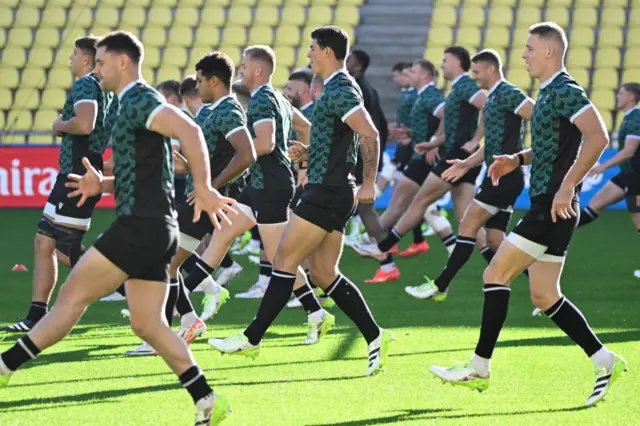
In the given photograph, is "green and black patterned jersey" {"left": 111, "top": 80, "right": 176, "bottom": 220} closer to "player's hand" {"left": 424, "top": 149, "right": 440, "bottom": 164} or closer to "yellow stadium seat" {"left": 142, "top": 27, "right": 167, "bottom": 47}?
"player's hand" {"left": 424, "top": 149, "right": 440, "bottom": 164}

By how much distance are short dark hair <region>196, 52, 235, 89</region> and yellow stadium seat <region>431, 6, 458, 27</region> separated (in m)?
15.7

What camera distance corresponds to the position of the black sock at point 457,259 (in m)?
10.0

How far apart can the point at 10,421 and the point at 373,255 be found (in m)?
6.45

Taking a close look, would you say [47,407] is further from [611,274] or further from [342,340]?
[611,274]

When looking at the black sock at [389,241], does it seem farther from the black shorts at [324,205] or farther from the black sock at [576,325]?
the black sock at [576,325]

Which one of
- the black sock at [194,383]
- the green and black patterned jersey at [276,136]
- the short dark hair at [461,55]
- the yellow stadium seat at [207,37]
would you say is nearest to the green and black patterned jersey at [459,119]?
the short dark hair at [461,55]

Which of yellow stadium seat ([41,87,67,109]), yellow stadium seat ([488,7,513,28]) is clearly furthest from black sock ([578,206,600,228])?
yellow stadium seat ([41,87,67,109])

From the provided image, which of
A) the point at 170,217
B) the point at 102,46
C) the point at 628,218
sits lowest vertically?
the point at 628,218

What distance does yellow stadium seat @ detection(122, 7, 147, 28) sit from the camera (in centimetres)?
2370

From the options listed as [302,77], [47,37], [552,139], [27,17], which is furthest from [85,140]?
[27,17]

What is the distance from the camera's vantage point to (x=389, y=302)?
1020 centimetres

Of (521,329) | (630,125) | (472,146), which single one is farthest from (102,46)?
(630,125)

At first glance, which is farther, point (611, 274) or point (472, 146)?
point (611, 274)

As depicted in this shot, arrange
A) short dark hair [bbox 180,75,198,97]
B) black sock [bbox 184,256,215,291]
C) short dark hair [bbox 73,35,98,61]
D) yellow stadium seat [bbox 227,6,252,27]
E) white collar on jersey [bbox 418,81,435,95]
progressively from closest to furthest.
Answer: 1. short dark hair [bbox 73,35,98,61]
2. black sock [bbox 184,256,215,291]
3. short dark hair [bbox 180,75,198,97]
4. white collar on jersey [bbox 418,81,435,95]
5. yellow stadium seat [bbox 227,6,252,27]
